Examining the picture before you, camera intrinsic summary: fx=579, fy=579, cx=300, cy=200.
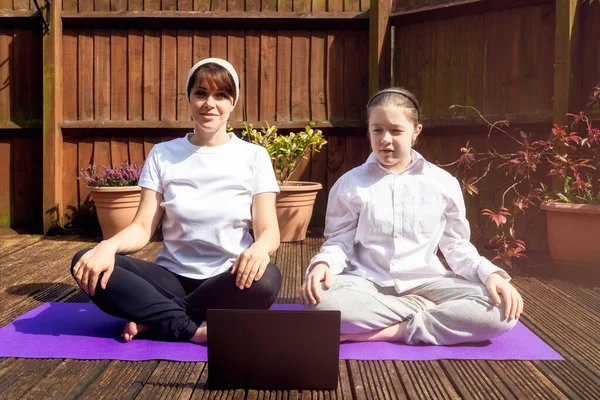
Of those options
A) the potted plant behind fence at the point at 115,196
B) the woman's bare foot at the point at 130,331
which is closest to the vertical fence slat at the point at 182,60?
the potted plant behind fence at the point at 115,196

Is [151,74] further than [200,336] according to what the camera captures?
Yes

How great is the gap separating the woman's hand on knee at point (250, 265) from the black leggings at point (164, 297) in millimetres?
80

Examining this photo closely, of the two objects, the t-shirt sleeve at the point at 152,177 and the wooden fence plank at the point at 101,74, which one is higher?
the wooden fence plank at the point at 101,74

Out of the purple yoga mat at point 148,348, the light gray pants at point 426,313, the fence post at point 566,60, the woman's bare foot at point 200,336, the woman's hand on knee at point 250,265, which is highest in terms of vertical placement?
the fence post at point 566,60

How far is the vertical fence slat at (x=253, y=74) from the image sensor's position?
452 centimetres

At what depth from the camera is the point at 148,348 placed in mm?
1837

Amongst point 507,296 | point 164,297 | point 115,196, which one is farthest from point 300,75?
point 507,296

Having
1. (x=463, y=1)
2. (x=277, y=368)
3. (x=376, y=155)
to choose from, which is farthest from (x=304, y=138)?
(x=277, y=368)

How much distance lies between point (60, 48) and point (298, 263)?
2.64 m

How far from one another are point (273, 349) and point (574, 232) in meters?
2.33

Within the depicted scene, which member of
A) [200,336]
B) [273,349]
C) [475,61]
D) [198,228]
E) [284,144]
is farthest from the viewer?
[284,144]

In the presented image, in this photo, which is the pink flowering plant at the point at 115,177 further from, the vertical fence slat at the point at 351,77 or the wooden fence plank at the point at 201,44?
the vertical fence slat at the point at 351,77

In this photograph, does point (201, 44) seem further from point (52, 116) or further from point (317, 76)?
point (52, 116)

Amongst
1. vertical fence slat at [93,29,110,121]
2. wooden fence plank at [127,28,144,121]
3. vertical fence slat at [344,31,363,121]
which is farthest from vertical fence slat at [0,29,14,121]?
vertical fence slat at [344,31,363,121]
